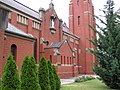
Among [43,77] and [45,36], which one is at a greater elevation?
[45,36]

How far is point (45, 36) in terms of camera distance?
31.5 meters

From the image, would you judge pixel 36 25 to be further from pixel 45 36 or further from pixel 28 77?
pixel 28 77

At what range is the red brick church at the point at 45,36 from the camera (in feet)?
57.0

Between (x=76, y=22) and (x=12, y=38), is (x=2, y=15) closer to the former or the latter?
(x=12, y=38)

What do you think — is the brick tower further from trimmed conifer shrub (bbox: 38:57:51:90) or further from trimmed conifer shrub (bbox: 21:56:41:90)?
trimmed conifer shrub (bbox: 21:56:41:90)

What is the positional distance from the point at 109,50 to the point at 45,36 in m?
16.2

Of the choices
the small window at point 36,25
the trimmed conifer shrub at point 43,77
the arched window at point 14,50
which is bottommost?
the trimmed conifer shrub at point 43,77

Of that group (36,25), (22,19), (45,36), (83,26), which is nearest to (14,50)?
(22,19)

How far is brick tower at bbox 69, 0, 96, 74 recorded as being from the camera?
149ft

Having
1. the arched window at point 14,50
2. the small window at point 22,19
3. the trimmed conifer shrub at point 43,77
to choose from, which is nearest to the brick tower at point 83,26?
the small window at point 22,19

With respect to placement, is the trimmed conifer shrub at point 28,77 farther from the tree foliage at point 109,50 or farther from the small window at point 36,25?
the small window at point 36,25

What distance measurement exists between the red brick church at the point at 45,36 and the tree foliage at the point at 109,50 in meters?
1.57

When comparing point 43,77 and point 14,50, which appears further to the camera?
point 14,50

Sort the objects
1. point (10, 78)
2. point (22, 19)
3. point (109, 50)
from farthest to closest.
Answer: point (22, 19) → point (109, 50) → point (10, 78)
